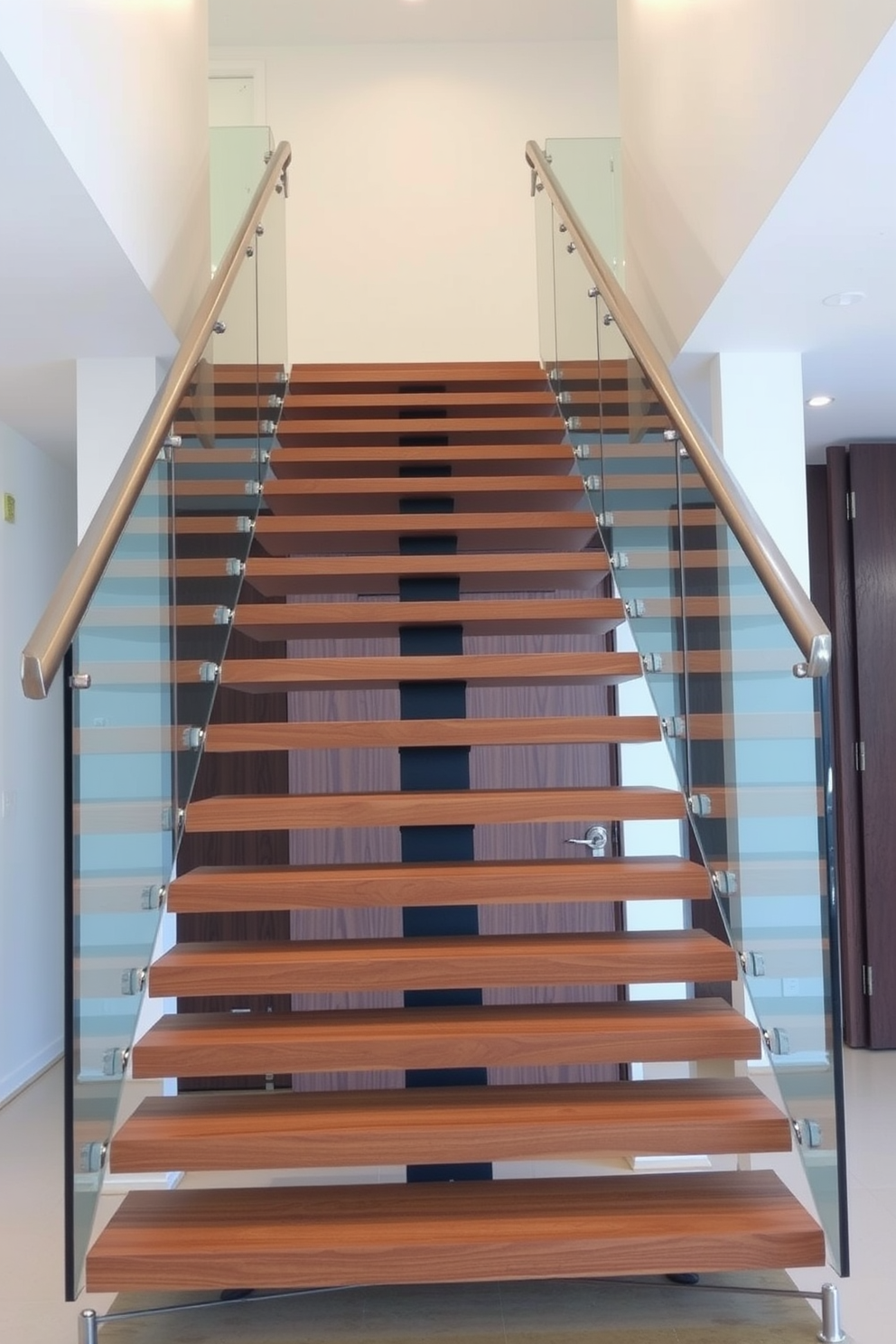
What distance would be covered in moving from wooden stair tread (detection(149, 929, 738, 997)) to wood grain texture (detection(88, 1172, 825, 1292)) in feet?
1.50

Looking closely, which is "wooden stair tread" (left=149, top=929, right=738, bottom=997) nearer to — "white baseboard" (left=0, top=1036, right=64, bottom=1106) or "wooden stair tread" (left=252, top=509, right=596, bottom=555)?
"wooden stair tread" (left=252, top=509, right=596, bottom=555)

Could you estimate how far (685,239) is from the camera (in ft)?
14.6

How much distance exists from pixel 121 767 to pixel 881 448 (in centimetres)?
443

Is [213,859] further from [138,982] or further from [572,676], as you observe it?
[138,982]

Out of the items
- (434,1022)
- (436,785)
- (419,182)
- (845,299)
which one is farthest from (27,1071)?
(419,182)

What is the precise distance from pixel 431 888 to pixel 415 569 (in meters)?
1.29

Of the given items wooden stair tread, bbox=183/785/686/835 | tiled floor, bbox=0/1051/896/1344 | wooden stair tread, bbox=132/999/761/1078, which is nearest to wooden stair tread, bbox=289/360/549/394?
wooden stair tread, bbox=183/785/686/835

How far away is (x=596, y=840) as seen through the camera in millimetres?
5574

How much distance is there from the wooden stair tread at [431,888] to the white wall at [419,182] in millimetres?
4977

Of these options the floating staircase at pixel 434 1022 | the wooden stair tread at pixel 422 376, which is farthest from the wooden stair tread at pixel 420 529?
the wooden stair tread at pixel 422 376

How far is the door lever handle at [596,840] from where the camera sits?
5562mm

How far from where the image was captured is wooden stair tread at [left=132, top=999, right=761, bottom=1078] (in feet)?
9.10

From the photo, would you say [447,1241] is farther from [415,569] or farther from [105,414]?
[105,414]

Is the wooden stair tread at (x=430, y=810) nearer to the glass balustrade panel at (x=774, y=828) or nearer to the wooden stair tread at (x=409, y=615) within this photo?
the glass balustrade panel at (x=774, y=828)
